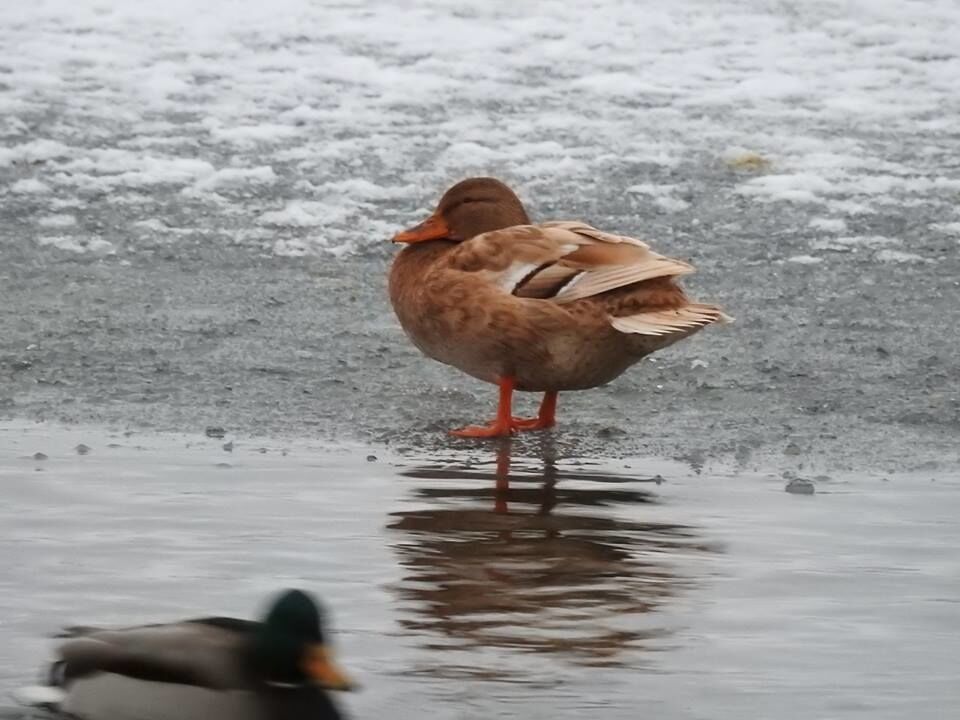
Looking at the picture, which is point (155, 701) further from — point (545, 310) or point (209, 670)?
point (545, 310)

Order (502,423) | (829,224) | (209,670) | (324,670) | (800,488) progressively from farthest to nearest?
1. (829,224)
2. (502,423)
3. (800,488)
4. (209,670)
5. (324,670)

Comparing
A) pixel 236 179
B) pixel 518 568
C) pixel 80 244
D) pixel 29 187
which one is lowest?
pixel 518 568

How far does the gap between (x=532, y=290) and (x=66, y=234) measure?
3.67 metres

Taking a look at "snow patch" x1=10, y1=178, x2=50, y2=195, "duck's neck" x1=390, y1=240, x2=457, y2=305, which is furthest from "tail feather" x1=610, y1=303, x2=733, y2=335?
"snow patch" x1=10, y1=178, x2=50, y2=195

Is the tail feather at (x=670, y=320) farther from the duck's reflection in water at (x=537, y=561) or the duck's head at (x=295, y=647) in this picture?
the duck's head at (x=295, y=647)

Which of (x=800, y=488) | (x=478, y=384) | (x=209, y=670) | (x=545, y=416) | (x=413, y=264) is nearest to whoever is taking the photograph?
(x=209, y=670)

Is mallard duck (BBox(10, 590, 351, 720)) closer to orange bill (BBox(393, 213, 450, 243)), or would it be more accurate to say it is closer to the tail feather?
the tail feather

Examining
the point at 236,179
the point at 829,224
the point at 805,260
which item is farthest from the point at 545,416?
the point at 236,179

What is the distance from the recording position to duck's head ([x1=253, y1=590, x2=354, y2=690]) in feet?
13.3

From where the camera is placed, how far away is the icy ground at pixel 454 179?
830 centimetres

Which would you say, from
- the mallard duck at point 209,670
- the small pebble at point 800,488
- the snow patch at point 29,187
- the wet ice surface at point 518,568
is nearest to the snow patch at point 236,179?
the snow patch at point 29,187

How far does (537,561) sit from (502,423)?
192 cm

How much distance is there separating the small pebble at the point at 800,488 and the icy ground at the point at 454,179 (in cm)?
59

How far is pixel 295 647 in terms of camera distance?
409 cm
